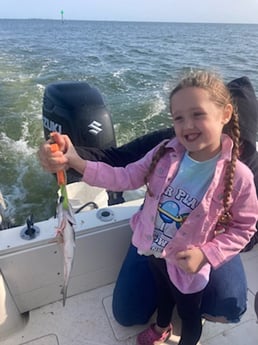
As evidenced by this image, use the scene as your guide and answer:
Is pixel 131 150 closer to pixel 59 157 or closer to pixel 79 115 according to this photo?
pixel 59 157

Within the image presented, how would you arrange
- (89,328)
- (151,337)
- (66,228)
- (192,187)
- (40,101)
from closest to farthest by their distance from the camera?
(66,228), (192,187), (151,337), (89,328), (40,101)

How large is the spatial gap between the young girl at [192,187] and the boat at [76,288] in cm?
31

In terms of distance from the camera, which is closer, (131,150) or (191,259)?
(191,259)

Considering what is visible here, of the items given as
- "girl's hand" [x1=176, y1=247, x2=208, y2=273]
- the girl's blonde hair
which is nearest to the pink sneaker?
"girl's hand" [x1=176, y1=247, x2=208, y2=273]

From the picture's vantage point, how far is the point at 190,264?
108 centimetres

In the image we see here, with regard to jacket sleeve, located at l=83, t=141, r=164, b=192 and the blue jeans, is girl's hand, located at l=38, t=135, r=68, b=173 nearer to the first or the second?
jacket sleeve, located at l=83, t=141, r=164, b=192

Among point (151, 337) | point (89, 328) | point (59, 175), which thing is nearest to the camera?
point (59, 175)

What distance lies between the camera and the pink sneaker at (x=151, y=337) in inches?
59.2

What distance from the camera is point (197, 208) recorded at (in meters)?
1.13

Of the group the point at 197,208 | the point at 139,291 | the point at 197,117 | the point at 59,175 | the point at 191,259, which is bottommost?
the point at 139,291

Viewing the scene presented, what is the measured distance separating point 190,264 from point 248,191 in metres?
0.32

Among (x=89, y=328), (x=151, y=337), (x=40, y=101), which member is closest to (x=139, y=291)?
(x=151, y=337)

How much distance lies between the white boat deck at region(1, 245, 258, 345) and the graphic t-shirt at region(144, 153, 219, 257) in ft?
2.06

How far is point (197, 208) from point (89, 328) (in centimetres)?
92
